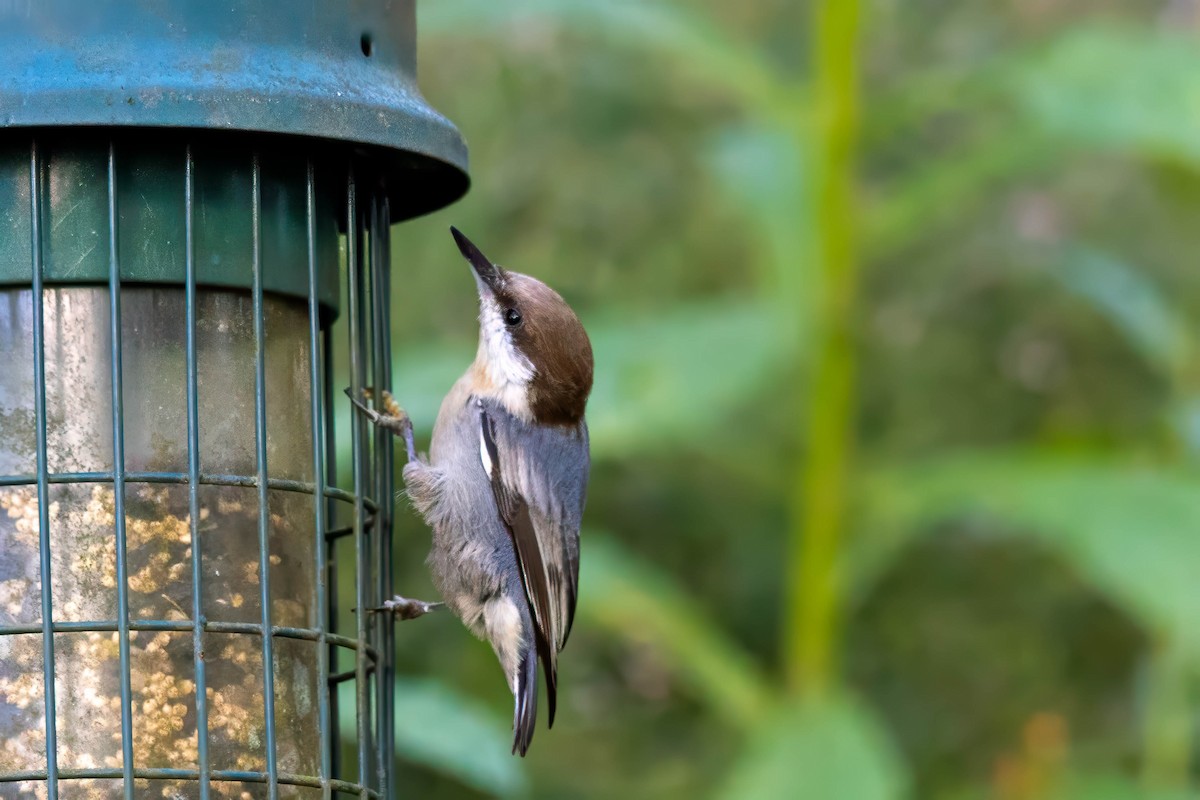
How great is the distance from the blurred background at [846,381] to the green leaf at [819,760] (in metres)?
0.01

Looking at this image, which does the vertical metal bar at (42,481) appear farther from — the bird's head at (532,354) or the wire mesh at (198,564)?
the bird's head at (532,354)

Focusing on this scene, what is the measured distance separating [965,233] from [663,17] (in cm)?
199

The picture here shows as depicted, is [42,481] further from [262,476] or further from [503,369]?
[503,369]

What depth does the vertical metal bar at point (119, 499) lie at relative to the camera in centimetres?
400

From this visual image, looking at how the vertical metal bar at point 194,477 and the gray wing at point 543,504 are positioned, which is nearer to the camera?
the vertical metal bar at point 194,477

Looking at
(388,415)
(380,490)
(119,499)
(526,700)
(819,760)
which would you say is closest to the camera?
(119,499)

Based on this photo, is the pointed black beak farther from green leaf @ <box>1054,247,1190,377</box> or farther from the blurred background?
green leaf @ <box>1054,247,1190,377</box>

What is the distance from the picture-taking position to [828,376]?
21.1 feet

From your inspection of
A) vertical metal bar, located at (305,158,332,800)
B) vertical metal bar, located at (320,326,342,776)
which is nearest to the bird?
vertical metal bar, located at (320,326,342,776)

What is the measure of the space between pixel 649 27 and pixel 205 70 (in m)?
2.37

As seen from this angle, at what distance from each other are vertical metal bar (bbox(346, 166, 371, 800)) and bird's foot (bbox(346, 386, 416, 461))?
Result: 0.23ft

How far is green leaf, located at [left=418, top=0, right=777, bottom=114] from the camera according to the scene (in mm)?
6051

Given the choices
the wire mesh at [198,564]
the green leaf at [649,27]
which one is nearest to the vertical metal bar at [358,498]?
the wire mesh at [198,564]

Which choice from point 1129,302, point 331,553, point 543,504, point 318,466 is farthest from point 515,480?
point 1129,302
